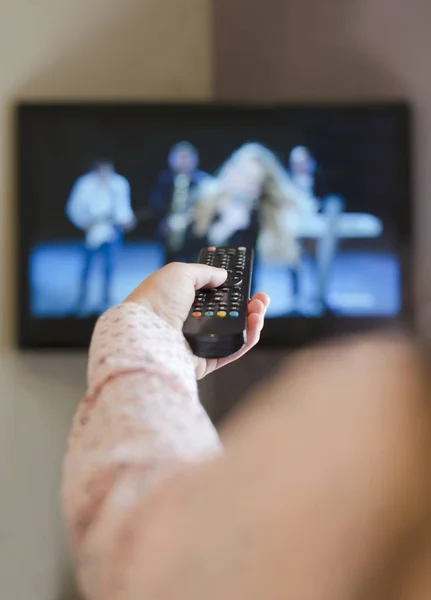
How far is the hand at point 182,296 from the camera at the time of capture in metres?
0.61

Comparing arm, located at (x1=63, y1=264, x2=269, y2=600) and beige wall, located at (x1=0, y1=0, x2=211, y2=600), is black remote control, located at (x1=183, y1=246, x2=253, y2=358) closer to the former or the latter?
arm, located at (x1=63, y1=264, x2=269, y2=600)

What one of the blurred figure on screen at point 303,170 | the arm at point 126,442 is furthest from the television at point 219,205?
the arm at point 126,442

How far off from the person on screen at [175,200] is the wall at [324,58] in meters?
0.34

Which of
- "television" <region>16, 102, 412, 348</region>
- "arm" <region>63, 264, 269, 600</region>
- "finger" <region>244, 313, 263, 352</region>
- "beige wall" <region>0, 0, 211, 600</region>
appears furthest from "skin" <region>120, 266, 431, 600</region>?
"beige wall" <region>0, 0, 211, 600</region>

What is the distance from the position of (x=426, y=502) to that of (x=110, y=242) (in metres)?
1.33

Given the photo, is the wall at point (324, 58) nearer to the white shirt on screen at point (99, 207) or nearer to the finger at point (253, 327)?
the white shirt on screen at point (99, 207)

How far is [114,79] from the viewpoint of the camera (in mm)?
1687

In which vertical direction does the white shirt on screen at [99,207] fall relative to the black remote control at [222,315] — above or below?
above

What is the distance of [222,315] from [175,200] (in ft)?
2.97

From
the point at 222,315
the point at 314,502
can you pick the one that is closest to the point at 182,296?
the point at 222,315

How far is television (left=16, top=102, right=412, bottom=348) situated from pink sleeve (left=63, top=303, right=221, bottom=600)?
1.04 m

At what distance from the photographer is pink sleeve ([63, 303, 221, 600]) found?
1.13ft

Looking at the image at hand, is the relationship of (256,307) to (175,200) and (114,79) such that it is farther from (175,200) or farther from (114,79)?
(114,79)

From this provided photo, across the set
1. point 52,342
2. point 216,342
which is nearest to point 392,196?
point 52,342
